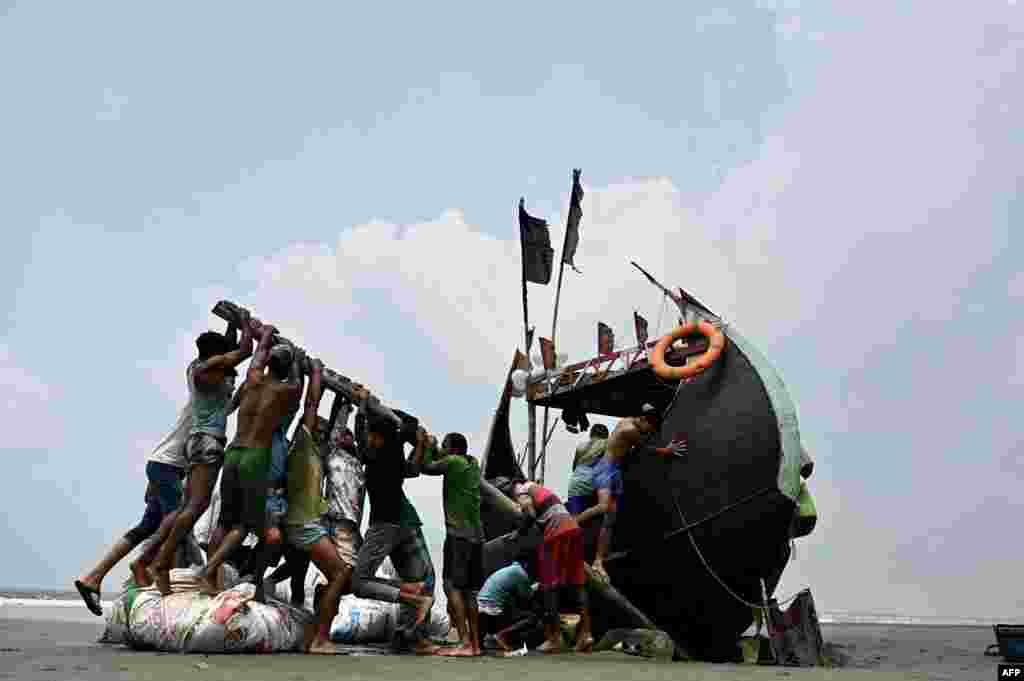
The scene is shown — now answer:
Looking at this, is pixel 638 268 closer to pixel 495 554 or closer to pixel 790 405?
pixel 790 405

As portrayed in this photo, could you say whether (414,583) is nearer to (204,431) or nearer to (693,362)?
(204,431)

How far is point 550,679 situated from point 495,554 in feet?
21.3

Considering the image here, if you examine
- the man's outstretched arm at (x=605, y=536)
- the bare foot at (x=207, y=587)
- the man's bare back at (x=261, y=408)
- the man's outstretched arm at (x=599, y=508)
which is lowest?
the bare foot at (x=207, y=587)

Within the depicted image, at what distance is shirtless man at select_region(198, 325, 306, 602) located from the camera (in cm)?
839

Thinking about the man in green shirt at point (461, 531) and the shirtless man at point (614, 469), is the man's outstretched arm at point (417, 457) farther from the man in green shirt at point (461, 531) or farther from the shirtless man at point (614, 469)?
the shirtless man at point (614, 469)

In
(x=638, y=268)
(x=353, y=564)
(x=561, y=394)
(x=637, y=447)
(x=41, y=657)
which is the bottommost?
(x=41, y=657)

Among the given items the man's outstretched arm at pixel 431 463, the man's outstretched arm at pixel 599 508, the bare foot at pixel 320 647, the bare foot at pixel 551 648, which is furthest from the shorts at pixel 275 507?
the man's outstretched arm at pixel 599 508

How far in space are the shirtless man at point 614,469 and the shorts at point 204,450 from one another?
4.34 meters

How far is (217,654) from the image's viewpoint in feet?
25.8

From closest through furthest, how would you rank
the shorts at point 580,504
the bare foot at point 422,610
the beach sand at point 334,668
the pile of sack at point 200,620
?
1. the beach sand at point 334,668
2. the pile of sack at point 200,620
3. the bare foot at point 422,610
4. the shorts at point 580,504

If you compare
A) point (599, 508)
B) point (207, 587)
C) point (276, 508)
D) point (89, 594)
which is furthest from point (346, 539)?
point (599, 508)

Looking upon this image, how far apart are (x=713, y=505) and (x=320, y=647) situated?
4458 millimetres

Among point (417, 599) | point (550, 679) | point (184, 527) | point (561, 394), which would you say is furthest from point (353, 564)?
point (561, 394)

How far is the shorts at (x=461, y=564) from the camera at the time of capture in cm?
909
